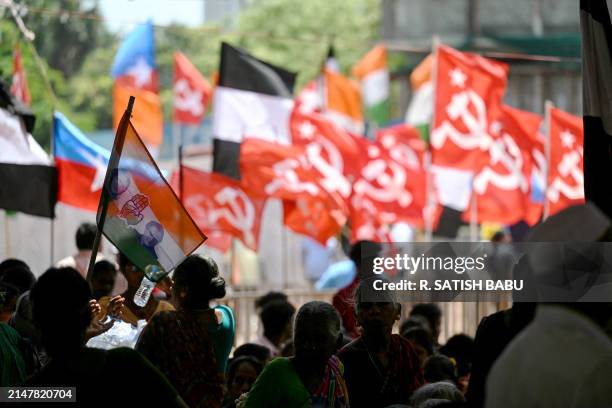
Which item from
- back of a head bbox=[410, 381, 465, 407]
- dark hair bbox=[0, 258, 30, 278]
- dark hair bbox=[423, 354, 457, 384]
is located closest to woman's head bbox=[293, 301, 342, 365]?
back of a head bbox=[410, 381, 465, 407]

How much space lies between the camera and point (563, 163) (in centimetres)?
1703

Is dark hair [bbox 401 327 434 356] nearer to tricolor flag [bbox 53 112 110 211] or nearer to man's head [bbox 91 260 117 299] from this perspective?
man's head [bbox 91 260 117 299]

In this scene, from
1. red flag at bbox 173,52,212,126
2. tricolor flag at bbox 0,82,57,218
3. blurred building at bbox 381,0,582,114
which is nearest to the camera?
tricolor flag at bbox 0,82,57,218

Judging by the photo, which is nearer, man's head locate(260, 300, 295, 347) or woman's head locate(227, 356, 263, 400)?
woman's head locate(227, 356, 263, 400)

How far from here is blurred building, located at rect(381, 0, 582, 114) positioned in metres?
30.8

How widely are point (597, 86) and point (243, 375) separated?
8.99 feet

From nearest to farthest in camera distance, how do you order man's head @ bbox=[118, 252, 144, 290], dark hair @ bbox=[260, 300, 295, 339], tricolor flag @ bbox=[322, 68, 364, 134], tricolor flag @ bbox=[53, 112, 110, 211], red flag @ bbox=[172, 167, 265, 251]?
man's head @ bbox=[118, 252, 144, 290] → dark hair @ bbox=[260, 300, 295, 339] → tricolor flag @ bbox=[53, 112, 110, 211] → red flag @ bbox=[172, 167, 265, 251] → tricolor flag @ bbox=[322, 68, 364, 134]

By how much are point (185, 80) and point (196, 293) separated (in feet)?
62.1

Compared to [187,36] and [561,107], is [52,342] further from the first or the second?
[187,36]

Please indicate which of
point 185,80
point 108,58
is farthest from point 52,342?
point 108,58

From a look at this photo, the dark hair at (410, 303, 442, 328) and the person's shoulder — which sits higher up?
the dark hair at (410, 303, 442, 328)

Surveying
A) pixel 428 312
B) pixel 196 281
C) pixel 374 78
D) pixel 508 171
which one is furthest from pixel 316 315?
pixel 374 78

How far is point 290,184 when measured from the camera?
1589cm

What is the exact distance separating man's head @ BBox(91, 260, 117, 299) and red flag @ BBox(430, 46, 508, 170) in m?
9.81
